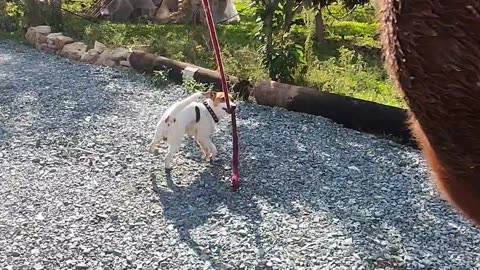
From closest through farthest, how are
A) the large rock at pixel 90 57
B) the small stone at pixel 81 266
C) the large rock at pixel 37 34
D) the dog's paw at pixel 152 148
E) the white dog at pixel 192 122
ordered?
the small stone at pixel 81 266, the white dog at pixel 192 122, the dog's paw at pixel 152 148, the large rock at pixel 90 57, the large rock at pixel 37 34

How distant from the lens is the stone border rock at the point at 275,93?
166 inches

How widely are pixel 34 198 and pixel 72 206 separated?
243 mm

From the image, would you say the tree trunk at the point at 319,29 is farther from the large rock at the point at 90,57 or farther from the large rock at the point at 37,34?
the large rock at the point at 37,34

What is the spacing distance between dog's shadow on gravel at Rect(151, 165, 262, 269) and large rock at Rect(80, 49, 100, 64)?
269 cm

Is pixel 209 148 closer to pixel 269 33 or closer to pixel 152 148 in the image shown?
pixel 152 148

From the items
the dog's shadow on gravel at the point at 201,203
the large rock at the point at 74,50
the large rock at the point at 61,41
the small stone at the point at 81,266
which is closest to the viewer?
the small stone at the point at 81,266

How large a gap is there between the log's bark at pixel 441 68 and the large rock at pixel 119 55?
5.39 metres

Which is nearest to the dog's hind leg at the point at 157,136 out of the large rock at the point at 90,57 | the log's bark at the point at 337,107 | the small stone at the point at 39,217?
the small stone at the point at 39,217

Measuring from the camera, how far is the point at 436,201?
330cm

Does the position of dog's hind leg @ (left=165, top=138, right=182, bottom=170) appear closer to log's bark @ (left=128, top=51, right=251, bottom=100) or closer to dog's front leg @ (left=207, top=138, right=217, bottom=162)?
dog's front leg @ (left=207, top=138, right=217, bottom=162)

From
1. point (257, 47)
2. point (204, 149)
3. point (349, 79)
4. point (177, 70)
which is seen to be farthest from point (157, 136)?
point (257, 47)

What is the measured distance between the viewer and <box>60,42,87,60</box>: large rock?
6.21 metres

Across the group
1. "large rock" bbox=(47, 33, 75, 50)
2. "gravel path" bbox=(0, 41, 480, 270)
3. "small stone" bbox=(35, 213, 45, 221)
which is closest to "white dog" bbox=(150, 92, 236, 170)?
"gravel path" bbox=(0, 41, 480, 270)

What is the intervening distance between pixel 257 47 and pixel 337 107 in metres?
1.80
